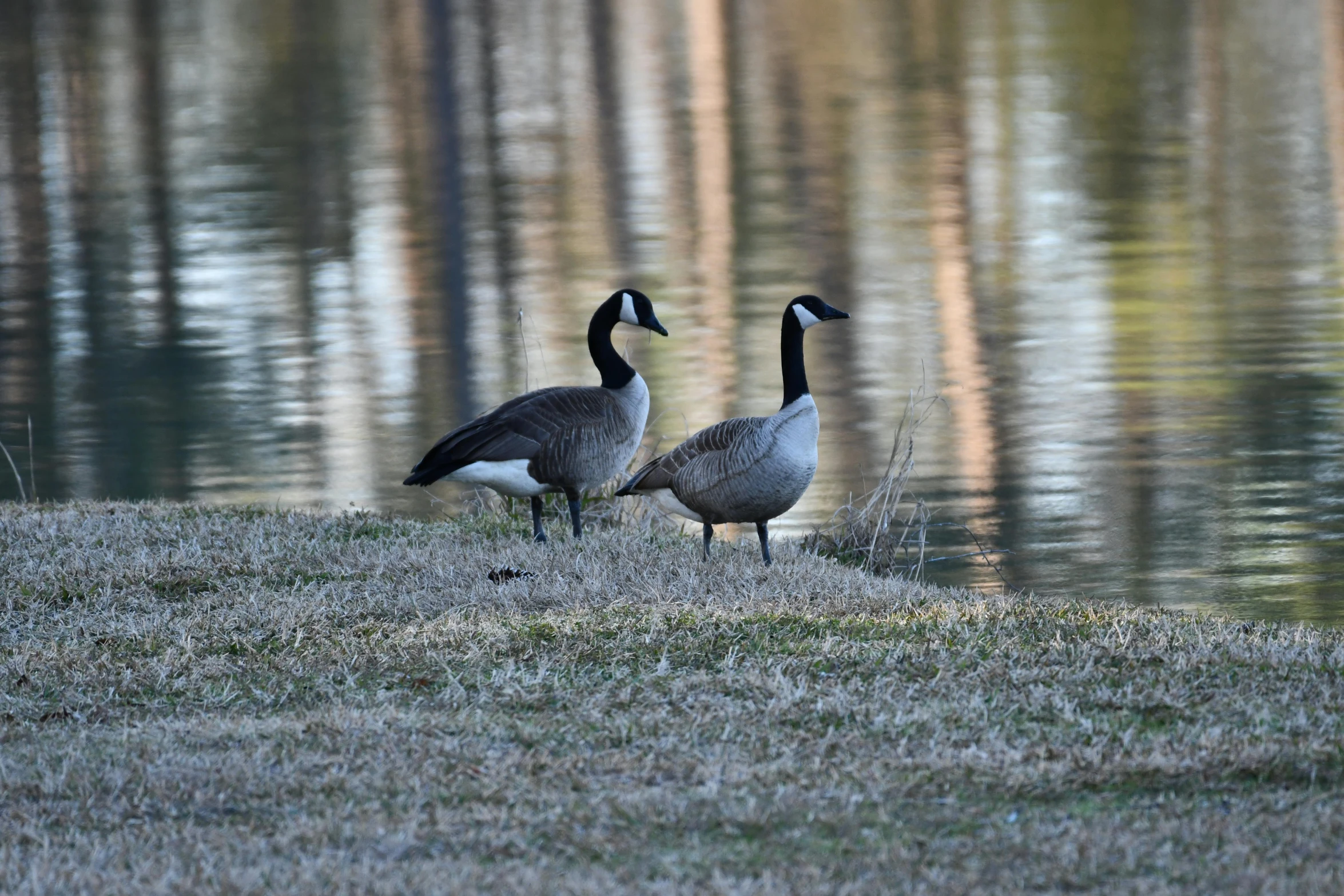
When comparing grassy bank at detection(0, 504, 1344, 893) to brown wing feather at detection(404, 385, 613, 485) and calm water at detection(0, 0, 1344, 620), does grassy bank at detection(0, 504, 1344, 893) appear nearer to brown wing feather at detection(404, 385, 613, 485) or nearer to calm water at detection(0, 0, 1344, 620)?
brown wing feather at detection(404, 385, 613, 485)

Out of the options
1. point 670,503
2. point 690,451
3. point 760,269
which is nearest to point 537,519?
point 670,503

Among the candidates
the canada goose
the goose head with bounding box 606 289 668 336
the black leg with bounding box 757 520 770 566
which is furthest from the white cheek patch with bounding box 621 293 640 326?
the black leg with bounding box 757 520 770 566

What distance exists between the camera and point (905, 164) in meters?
28.0

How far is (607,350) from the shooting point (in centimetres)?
970

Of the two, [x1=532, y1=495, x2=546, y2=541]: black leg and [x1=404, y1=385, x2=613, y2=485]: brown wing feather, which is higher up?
[x1=404, y1=385, x2=613, y2=485]: brown wing feather

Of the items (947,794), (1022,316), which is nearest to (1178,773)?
(947,794)

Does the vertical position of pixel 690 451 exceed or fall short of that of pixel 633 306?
it falls short

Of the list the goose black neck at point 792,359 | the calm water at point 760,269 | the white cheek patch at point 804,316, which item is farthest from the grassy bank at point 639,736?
the calm water at point 760,269

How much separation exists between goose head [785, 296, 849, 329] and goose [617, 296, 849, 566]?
0.02 meters

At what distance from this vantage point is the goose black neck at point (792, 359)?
8656mm

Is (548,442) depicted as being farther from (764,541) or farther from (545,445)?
(764,541)

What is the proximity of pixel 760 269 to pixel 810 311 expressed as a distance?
11.3 meters

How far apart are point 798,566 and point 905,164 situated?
2047 cm

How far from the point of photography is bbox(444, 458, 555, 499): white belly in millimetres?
8875
